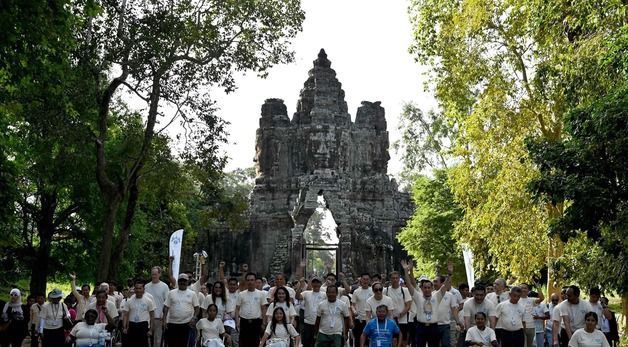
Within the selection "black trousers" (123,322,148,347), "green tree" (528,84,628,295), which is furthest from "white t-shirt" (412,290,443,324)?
"black trousers" (123,322,148,347)

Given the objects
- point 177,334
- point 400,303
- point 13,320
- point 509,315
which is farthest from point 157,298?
point 509,315

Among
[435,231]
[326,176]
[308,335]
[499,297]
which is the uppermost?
[326,176]

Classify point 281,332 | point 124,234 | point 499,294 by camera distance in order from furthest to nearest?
1. point 124,234
2. point 499,294
3. point 281,332

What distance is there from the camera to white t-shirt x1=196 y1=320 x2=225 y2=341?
10.4 meters

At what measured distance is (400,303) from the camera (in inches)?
455

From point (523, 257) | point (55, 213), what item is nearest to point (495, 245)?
point (523, 257)

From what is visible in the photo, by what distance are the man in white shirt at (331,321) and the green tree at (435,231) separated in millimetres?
27187

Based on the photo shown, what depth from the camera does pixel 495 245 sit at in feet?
65.4

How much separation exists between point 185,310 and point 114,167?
15.5 meters

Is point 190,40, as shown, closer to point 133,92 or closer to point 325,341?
point 133,92

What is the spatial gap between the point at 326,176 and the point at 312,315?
33029 millimetres

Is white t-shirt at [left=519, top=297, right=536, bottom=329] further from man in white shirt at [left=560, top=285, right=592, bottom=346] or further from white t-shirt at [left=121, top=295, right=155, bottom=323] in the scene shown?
white t-shirt at [left=121, top=295, right=155, bottom=323]

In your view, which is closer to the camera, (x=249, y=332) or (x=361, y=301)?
(x=249, y=332)

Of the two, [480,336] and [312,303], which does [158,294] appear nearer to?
[312,303]
